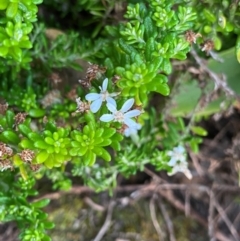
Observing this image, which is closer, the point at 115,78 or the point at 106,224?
the point at 115,78

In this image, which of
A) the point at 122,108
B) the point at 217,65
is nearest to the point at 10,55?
the point at 122,108

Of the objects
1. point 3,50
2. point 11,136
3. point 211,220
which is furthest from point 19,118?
point 211,220

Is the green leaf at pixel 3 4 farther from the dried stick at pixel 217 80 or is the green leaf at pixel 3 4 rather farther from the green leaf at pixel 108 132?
the dried stick at pixel 217 80

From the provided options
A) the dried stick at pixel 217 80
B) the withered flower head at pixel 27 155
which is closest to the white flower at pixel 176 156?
the dried stick at pixel 217 80

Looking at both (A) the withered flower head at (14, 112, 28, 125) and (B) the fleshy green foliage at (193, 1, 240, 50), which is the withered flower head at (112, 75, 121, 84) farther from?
(B) the fleshy green foliage at (193, 1, 240, 50)

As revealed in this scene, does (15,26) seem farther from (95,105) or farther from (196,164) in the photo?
(196,164)
